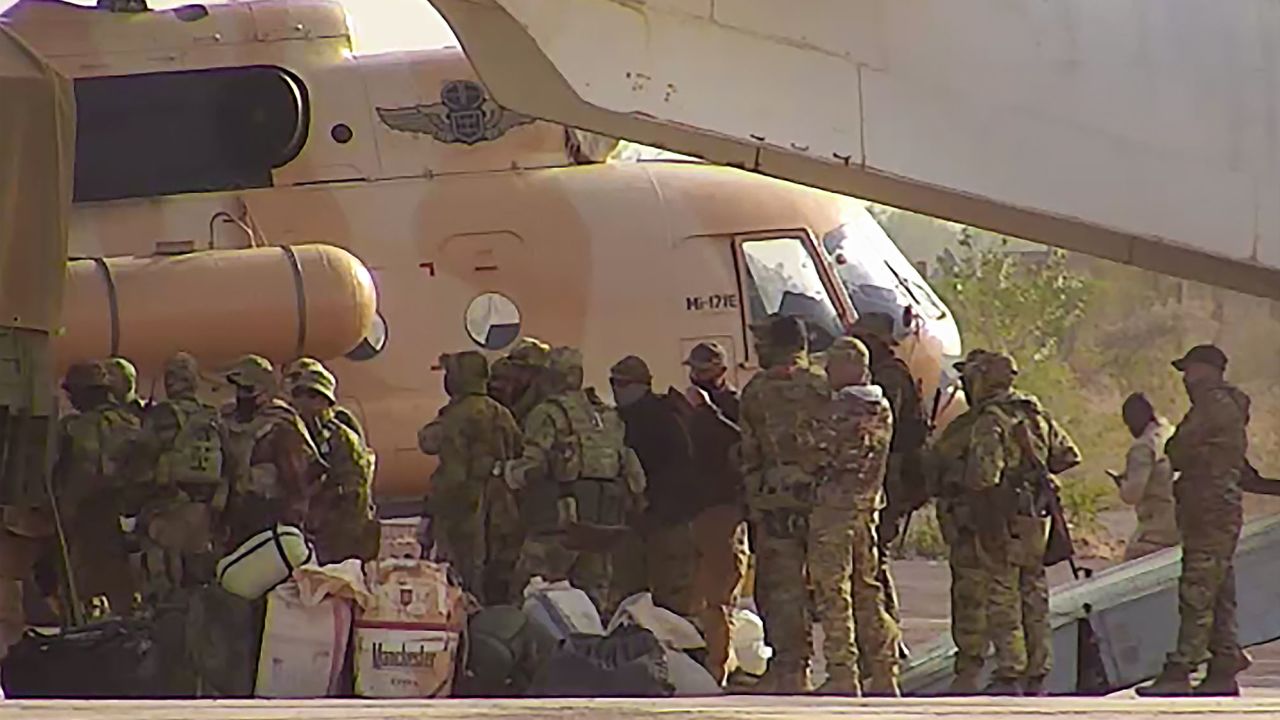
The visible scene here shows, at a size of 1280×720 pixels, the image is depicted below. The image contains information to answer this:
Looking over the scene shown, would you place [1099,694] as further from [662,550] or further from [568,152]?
[568,152]

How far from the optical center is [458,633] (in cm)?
631

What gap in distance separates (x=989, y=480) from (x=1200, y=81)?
1.72m

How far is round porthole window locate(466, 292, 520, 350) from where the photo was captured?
37.4 feet

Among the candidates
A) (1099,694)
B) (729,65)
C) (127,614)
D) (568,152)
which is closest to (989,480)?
(1099,694)

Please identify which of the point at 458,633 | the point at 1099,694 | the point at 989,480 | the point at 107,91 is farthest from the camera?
the point at 107,91

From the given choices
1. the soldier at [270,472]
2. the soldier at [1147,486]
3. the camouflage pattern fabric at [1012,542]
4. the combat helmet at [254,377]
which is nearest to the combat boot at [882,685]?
the camouflage pattern fabric at [1012,542]

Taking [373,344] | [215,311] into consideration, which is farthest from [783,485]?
[373,344]

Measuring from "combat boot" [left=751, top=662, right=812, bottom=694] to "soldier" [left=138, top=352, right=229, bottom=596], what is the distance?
7.10 ft

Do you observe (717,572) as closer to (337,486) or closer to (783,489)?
(783,489)

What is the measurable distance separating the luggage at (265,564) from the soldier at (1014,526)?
2.58 meters

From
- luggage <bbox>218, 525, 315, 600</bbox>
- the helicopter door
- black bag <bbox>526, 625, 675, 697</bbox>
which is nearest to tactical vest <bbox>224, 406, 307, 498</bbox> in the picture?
luggage <bbox>218, 525, 315, 600</bbox>

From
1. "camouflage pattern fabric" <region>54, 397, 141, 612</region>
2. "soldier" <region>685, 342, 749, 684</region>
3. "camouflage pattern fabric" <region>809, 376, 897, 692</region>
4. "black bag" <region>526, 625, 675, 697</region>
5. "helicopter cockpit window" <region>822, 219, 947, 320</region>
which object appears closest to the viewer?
"black bag" <region>526, 625, 675, 697</region>

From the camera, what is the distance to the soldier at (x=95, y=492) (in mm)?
7824

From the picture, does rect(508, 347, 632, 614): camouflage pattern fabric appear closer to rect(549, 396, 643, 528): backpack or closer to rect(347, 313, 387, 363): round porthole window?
rect(549, 396, 643, 528): backpack
